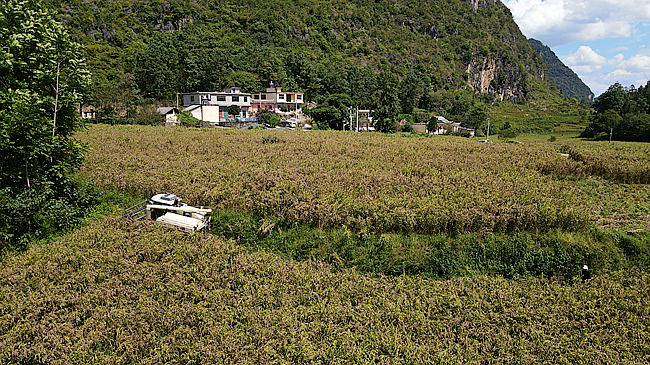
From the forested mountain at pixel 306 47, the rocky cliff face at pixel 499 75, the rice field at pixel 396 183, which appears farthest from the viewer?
the rocky cliff face at pixel 499 75

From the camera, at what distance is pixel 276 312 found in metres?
6.30

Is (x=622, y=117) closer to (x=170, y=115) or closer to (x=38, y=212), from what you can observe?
(x=170, y=115)

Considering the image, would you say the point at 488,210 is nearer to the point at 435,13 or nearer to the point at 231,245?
the point at 231,245

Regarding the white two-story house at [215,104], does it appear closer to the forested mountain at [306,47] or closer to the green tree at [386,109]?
the forested mountain at [306,47]

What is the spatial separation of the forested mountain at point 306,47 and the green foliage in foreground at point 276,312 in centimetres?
2405

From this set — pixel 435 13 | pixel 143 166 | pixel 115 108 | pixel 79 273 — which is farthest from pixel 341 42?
pixel 79 273

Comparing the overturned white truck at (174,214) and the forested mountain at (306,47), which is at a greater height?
the forested mountain at (306,47)

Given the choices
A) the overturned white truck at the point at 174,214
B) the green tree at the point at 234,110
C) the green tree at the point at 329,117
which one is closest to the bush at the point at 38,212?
the overturned white truck at the point at 174,214

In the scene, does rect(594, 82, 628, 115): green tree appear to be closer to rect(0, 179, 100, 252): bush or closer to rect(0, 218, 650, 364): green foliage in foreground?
rect(0, 218, 650, 364): green foliage in foreground

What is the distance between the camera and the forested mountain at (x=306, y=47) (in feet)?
171

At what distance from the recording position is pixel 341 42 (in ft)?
359

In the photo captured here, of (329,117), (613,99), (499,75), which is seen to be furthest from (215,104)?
(499,75)

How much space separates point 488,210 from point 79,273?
9512 millimetres

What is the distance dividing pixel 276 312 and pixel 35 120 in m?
7.39
